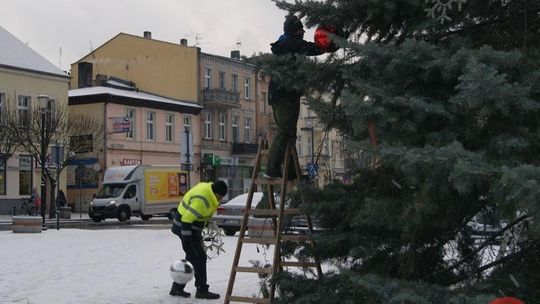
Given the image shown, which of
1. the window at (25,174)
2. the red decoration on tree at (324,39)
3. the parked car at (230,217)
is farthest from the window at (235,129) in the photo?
the red decoration on tree at (324,39)

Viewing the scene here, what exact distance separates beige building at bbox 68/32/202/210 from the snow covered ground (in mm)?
26751

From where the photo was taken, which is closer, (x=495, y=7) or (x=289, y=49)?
(x=495, y=7)

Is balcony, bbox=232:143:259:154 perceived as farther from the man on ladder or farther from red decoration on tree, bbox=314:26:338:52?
red decoration on tree, bbox=314:26:338:52

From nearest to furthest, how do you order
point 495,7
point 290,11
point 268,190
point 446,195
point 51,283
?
point 446,195
point 495,7
point 290,11
point 268,190
point 51,283

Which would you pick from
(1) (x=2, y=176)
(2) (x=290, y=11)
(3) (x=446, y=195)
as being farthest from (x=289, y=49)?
(1) (x=2, y=176)

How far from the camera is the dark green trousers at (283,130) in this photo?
6.36 meters

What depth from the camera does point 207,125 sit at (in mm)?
57312

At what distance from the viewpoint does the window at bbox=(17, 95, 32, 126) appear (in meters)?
39.8

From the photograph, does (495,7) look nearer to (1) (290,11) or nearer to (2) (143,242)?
(1) (290,11)

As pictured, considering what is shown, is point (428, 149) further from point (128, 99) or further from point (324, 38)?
point (128, 99)

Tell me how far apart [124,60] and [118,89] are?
235 inches

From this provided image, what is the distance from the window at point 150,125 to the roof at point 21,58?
25.1ft

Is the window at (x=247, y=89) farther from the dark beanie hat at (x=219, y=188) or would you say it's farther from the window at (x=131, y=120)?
the dark beanie hat at (x=219, y=188)

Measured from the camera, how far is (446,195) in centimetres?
→ 394
